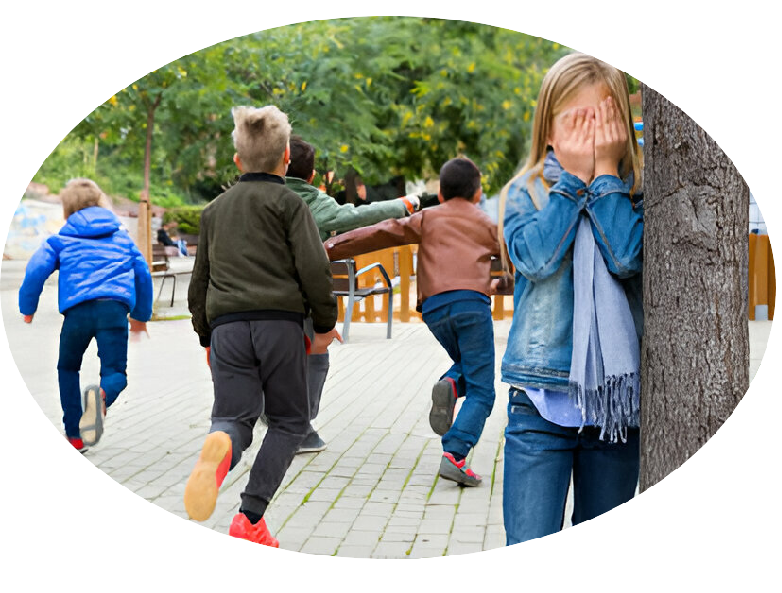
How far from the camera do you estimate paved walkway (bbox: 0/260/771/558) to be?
2.86 m

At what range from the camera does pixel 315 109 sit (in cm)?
436

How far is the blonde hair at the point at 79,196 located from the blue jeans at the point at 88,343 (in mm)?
387

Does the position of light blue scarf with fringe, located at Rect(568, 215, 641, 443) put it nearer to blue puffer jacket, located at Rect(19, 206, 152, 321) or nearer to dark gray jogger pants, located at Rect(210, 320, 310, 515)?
dark gray jogger pants, located at Rect(210, 320, 310, 515)

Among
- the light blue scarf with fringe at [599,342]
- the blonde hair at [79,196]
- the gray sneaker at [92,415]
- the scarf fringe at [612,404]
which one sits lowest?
the gray sneaker at [92,415]

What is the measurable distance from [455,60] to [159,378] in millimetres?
3027

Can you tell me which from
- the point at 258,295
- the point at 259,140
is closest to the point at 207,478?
the point at 258,295

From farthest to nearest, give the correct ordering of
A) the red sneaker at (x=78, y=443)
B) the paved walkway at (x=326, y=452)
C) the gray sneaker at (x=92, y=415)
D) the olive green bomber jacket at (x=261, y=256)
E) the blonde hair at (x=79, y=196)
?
the red sneaker at (x=78, y=443) → the gray sneaker at (x=92, y=415) → the blonde hair at (x=79, y=196) → the paved walkway at (x=326, y=452) → the olive green bomber jacket at (x=261, y=256)

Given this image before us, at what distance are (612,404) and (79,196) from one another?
2.50 m

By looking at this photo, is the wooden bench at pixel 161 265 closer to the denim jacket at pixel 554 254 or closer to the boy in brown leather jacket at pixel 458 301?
the boy in brown leather jacket at pixel 458 301

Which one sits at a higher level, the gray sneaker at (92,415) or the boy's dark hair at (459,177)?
the boy's dark hair at (459,177)

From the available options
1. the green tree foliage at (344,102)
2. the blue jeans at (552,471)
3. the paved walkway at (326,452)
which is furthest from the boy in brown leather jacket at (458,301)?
the blue jeans at (552,471)

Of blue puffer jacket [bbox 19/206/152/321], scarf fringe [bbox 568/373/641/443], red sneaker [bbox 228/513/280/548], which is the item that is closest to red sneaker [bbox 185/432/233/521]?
red sneaker [bbox 228/513/280/548]

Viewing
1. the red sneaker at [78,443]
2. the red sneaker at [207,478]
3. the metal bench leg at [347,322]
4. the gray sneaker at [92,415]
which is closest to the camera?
the red sneaker at [207,478]

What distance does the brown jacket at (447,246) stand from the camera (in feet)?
11.2
